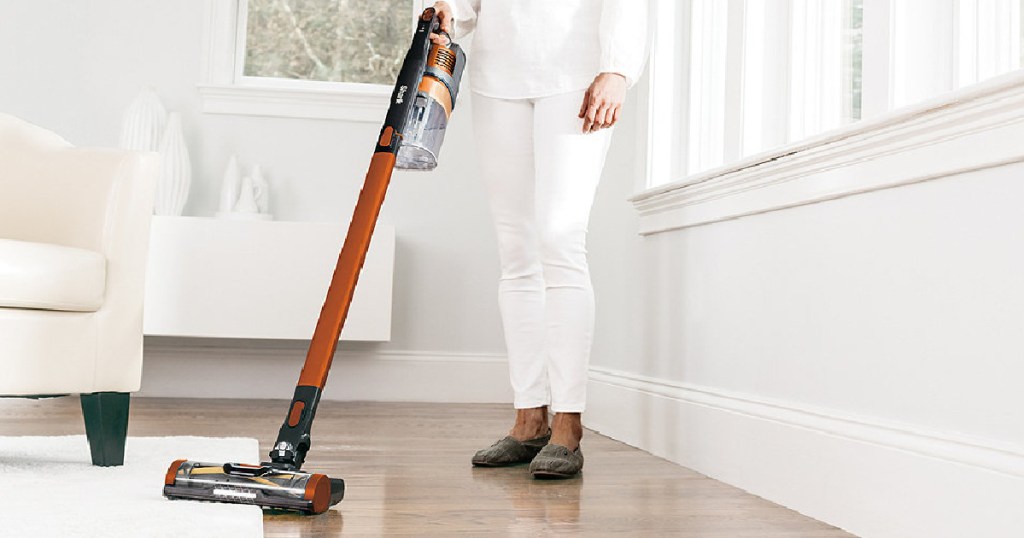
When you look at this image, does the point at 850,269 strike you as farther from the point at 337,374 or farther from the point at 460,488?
the point at 337,374

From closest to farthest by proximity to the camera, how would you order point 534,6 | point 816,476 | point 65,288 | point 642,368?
point 816,476
point 65,288
point 534,6
point 642,368

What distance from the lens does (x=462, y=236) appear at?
3.55 meters

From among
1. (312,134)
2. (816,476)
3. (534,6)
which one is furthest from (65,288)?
(312,134)

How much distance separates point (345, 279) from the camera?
→ 1.50 meters

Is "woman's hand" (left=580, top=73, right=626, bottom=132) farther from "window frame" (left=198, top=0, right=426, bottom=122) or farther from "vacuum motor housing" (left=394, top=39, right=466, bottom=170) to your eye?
"window frame" (left=198, top=0, right=426, bottom=122)

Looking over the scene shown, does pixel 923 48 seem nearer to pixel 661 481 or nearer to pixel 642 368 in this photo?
pixel 661 481

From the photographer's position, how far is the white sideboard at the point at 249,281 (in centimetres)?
312

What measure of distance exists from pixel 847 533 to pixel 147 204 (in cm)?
136

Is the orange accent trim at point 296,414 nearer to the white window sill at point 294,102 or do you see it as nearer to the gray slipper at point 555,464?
the gray slipper at point 555,464

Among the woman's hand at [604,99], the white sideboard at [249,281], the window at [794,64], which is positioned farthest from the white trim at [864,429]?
the white sideboard at [249,281]

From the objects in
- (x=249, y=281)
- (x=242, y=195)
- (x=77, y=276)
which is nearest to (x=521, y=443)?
(x=77, y=276)

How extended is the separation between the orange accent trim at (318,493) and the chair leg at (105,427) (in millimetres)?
592

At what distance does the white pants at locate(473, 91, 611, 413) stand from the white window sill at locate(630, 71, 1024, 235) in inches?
11.0

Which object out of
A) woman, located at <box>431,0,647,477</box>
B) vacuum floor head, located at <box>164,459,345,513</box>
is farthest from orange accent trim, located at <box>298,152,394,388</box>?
woman, located at <box>431,0,647,477</box>
